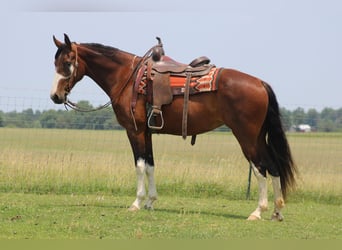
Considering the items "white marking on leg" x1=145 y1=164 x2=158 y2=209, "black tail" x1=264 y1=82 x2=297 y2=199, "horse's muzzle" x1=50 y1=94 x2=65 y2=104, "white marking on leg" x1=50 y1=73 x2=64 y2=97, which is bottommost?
"white marking on leg" x1=145 y1=164 x2=158 y2=209

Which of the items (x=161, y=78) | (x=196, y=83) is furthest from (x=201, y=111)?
(x=161, y=78)

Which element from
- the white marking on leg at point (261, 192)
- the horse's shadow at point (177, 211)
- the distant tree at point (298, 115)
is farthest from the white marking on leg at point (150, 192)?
the distant tree at point (298, 115)

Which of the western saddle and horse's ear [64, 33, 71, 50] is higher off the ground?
horse's ear [64, 33, 71, 50]

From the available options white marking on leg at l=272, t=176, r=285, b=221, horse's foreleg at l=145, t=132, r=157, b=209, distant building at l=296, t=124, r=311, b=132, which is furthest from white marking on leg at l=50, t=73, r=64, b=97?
distant building at l=296, t=124, r=311, b=132

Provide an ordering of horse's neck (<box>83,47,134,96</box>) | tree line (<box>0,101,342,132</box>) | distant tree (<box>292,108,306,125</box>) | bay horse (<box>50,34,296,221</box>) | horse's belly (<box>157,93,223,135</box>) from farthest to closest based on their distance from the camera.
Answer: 1. tree line (<box>0,101,342,132</box>)
2. distant tree (<box>292,108,306,125</box>)
3. horse's neck (<box>83,47,134,96</box>)
4. horse's belly (<box>157,93,223,135</box>)
5. bay horse (<box>50,34,296,221</box>)

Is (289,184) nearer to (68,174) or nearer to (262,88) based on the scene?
(262,88)

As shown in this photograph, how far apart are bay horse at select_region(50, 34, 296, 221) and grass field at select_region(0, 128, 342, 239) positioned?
703mm

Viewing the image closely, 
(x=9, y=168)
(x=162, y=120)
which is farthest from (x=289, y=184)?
(x=9, y=168)

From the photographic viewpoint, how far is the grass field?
23.7 feet

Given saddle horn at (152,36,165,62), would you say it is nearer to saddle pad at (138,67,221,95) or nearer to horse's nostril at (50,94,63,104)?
saddle pad at (138,67,221,95)

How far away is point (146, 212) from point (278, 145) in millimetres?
2186

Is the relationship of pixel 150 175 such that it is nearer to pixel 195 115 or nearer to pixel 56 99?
pixel 195 115

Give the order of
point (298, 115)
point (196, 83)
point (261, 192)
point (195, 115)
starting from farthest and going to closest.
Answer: point (298, 115) < point (195, 115) < point (196, 83) < point (261, 192)

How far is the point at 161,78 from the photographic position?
8875 millimetres
